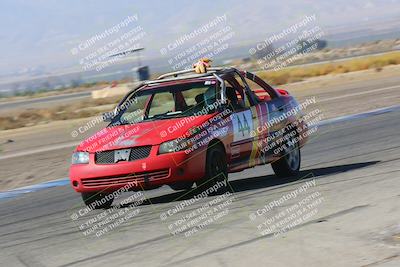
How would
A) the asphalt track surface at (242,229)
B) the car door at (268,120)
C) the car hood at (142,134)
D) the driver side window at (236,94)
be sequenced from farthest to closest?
the car door at (268,120) < the driver side window at (236,94) < the car hood at (142,134) < the asphalt track surface at (242,229)

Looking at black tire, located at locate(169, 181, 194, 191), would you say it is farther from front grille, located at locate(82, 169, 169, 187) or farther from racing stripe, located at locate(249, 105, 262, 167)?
racing stripe, located at locate(249, 105, 262, 167)

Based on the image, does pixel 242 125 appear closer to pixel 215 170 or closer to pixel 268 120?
pixel 268 120

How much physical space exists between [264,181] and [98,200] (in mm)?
2432

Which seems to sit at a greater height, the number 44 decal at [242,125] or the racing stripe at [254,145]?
the number 44 decal at [242,125]

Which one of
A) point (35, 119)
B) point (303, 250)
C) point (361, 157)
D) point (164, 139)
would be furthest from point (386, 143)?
point (35, 119)

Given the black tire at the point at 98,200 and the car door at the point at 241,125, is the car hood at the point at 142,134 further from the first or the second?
the black tire at the point at 98,200

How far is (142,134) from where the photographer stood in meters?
9.64

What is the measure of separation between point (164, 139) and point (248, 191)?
133 cm

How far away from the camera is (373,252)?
242 inches

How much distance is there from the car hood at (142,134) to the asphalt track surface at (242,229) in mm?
781

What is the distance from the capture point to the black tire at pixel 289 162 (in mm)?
11180

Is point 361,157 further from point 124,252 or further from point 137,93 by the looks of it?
point 124,252

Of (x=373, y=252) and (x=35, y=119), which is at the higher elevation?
(x=373, y=252)

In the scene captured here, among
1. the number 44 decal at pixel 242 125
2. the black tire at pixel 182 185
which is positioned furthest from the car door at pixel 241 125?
the black tire at pixel 182 185
